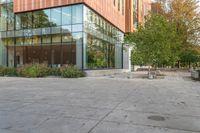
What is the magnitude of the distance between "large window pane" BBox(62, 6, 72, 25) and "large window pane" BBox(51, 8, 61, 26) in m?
0.54

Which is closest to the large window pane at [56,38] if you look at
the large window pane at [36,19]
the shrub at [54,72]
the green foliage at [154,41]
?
the large window pane at [36,19]

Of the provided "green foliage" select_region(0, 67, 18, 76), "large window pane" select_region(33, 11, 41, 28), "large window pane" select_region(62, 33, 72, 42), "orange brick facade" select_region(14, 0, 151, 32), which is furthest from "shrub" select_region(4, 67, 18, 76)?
"orange brick facade" select_region(14, 0, 151, 32)

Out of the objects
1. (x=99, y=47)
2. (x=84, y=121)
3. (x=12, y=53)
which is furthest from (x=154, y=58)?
(x=84, y=121)

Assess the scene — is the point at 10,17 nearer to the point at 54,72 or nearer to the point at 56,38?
the point at 56,38

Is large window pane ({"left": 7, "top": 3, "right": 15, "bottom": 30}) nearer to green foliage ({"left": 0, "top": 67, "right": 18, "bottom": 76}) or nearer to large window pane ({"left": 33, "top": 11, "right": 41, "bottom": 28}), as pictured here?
large window pane ({"left": 33, "top": 11, "right": 41, "bottom": 28})

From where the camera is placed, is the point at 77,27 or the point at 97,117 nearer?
the point at 97,117

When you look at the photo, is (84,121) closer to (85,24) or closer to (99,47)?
(85,24)

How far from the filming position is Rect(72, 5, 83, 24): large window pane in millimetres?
24383

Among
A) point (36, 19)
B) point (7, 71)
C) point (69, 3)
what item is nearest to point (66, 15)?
point (69, 3)

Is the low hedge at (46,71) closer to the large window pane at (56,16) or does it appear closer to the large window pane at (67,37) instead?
the large window pane at (67,37)

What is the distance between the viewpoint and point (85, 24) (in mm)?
24734

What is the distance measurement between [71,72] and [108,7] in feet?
41.8

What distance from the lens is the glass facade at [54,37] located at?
2462 cm

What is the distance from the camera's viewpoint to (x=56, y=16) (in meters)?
25.8
